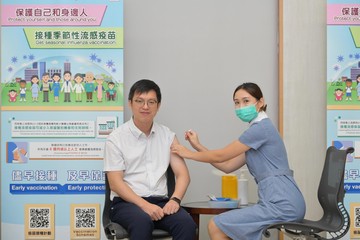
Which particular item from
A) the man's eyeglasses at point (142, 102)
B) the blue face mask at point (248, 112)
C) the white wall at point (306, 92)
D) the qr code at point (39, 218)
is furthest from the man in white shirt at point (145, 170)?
the white wall at point (306, 92)

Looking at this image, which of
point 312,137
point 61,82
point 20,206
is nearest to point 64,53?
point 61,82

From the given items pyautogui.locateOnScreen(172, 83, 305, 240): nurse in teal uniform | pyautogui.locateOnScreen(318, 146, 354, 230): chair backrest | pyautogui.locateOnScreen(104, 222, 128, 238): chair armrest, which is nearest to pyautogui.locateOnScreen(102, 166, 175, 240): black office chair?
pyautogui.locateOnScreen(104, 222, 128, 238): chair armrest

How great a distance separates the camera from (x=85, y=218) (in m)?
3.85

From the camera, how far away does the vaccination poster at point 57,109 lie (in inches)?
151

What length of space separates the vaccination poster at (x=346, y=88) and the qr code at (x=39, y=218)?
203cm

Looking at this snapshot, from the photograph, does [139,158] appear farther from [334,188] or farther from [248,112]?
[334,188]

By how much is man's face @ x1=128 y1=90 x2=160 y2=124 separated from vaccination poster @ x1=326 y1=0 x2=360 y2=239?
132 centimetres

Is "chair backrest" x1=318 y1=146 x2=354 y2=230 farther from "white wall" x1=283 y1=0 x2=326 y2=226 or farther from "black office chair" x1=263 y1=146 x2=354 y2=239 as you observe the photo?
"white wall" x1=283 y1=0 x2=326 y2=226

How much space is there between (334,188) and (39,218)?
1960mm

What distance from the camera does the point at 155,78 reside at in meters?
4.18

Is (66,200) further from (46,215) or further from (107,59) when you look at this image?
(107,59)

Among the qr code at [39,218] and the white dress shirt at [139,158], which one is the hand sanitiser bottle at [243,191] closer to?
the white dress shirt at [139,158]

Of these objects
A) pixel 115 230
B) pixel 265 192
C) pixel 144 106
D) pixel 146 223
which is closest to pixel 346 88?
pixel 265 192

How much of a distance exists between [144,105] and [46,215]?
1.08 metres
